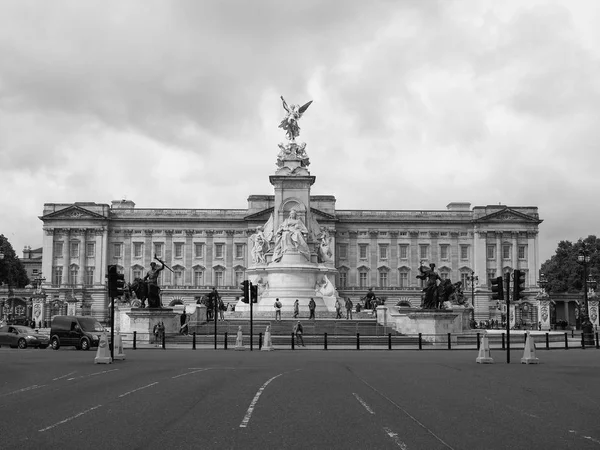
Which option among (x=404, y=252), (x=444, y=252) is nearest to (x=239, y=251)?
(x=404, y=252)

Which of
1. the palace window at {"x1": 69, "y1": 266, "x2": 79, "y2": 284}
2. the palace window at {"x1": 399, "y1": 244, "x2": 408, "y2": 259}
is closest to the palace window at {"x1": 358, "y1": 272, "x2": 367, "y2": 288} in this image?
the palace window at {"x1": 399, "y1": 244, "x2": 408, "y2": 259}

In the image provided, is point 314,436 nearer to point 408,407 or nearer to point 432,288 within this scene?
point 408,407

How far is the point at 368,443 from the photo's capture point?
11.0 meters

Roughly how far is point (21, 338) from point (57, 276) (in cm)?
7936

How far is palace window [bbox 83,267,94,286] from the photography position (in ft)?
387

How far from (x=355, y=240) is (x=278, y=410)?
107 meters

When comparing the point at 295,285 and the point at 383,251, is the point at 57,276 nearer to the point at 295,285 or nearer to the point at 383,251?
the point at 383,251

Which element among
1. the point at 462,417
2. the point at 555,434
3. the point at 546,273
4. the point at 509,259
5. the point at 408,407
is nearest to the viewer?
the point at 555,434

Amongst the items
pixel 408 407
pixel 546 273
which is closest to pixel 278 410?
pixel 408 407

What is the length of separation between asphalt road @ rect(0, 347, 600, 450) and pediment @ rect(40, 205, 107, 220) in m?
96.2

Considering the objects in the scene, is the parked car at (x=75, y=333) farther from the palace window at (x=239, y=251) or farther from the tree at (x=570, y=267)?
the tree at (x=570, y=267)

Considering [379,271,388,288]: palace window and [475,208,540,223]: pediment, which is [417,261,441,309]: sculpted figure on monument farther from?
[475,208,540,223]: pediment

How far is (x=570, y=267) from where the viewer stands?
5059 inches

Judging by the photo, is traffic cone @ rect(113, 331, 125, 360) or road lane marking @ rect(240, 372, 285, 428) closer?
road lane marking @ rect(240, 372, 285, 428)
